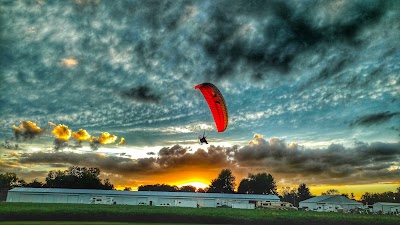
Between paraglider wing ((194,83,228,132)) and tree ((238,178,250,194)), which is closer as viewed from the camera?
paraglider wing ((194,83,228,132))

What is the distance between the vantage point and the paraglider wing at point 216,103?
31469 millimetres

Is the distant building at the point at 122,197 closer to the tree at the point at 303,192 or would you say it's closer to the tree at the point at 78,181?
the tree at the point at 78,181

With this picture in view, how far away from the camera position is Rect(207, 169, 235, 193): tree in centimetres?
14150

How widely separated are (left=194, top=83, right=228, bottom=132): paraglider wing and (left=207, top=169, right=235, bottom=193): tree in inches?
4375

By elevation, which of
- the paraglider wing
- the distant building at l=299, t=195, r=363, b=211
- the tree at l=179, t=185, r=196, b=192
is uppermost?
the paraglider wing

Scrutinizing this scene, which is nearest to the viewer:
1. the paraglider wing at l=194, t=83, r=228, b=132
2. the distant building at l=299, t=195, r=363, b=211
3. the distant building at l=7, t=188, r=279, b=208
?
the paraglider wing at l=194, t=83, r=228, b=132

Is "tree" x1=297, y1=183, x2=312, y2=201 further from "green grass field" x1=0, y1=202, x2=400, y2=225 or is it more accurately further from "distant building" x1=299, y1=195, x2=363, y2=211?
"green grass field" x1=0, y1=202, x2=400, y2=225

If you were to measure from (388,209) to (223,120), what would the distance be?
73.3 meters

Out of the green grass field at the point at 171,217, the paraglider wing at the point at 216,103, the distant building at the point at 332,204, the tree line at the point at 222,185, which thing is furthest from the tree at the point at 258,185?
the paraglider wing at the point at 216,103

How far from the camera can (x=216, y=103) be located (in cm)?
3256

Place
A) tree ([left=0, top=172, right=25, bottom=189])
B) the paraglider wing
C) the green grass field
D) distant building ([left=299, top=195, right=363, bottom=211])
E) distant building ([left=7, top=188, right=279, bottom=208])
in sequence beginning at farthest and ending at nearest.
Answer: tree ([left=0, top=172, right=25, bottom=189]), distant building ([left=299, top=195, right=363, bottom=211]), distant building ([left=7, top=188, right=279, bottom=208]), the green grass field, the paraglider wing

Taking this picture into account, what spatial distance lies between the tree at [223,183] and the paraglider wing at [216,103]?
365 feet

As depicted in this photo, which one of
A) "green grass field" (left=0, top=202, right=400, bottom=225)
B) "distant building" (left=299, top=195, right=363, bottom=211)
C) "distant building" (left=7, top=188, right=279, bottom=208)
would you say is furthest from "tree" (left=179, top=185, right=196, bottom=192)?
"green grass field" (left=0, top=202, right=400, bottom=225)

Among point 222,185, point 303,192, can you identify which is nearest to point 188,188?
point 222,185
